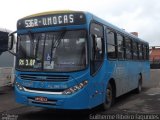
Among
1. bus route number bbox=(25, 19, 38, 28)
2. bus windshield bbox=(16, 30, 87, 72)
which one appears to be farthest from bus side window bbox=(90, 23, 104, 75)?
bus route number bbox=(25, 19, 38, 28)

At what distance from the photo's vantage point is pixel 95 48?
10023 millimetres

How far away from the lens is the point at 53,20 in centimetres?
1015

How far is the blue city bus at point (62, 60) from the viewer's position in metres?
9.48

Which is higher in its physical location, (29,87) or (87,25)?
(87,25)

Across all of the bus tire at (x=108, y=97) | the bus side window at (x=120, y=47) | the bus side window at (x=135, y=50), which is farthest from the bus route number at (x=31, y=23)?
the bus side window at (x=135, y=50)

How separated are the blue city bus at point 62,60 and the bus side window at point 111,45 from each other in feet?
0.88

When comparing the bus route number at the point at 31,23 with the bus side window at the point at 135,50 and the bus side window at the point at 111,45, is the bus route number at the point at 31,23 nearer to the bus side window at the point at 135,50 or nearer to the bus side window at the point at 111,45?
the bus side window at the point at 111,45

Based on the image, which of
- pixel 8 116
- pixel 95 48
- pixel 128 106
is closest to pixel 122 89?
pixel 128 106

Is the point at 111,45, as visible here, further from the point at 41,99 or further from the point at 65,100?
the point at 41,99

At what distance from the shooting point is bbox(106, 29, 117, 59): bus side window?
37.7ft

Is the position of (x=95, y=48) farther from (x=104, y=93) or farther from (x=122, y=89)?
(x=122, y=89)

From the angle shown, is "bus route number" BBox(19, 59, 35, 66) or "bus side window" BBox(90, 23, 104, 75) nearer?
"bus side window" BBox(90, 23, 104, 75)

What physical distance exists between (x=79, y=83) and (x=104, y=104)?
2.02 metres

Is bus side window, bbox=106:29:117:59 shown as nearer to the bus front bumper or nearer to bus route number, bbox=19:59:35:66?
the bus front bumper
